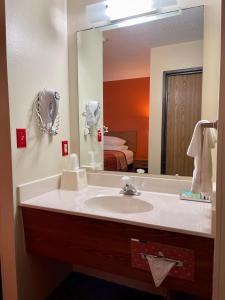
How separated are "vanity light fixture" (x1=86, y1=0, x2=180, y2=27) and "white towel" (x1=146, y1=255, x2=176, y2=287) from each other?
4.69ft

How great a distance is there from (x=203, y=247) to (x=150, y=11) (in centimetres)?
141

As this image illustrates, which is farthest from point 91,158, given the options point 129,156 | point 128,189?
point 128,189

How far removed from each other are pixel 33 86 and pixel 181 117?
96 cm

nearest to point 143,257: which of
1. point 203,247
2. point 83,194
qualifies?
point 203,247

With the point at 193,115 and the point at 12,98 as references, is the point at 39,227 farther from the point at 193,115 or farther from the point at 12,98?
the point at 193,115

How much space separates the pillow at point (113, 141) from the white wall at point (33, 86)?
1.10 ft

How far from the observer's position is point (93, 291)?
1688 millimetres

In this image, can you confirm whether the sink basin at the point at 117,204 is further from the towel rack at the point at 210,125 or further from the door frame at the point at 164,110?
the towel rack at the point at 210,125

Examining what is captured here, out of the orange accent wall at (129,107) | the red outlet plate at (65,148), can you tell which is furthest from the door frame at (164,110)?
the red outlet plate at (65,148)

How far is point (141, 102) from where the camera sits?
162 centimetres

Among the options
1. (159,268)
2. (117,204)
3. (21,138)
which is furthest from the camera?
(117,204)

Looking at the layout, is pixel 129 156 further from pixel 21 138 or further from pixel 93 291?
pixel 93 291

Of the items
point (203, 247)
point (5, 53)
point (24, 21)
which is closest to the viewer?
point (203, 247)

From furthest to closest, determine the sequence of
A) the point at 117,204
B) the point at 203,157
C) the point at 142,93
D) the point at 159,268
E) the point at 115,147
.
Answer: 1. the point at 115,147
2. the point at 142,93
3. the point at 117,204
4. the point at 203,157
5. the point at 159,268
